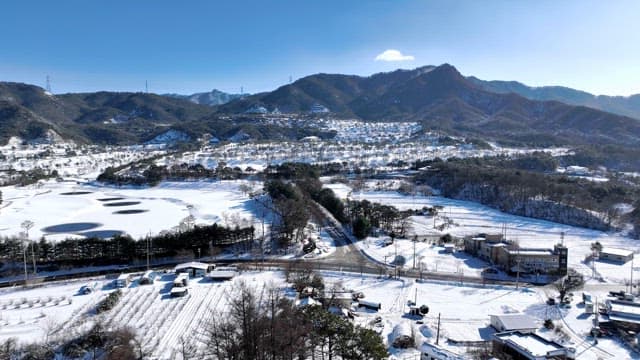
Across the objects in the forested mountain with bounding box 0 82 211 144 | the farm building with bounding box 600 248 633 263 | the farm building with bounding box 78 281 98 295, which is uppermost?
the forested mountain with bounding box 0 82 211 144

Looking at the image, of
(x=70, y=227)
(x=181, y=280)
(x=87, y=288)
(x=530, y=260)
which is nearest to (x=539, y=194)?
(x=530, y=260)

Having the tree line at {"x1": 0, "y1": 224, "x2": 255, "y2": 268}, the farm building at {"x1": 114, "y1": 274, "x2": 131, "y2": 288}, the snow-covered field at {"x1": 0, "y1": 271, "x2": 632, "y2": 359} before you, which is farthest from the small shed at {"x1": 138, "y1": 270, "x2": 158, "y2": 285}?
the tree line at {"x1": 0, "y1": 224, "x2": 255, "y2": 268}

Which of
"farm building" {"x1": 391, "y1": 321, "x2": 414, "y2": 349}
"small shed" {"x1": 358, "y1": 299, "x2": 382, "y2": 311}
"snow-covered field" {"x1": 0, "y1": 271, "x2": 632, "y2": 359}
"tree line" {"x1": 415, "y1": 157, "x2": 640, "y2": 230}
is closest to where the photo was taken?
"farm building" {"x1": 391, "y1": 321, "x2": 414, "y2": 349}

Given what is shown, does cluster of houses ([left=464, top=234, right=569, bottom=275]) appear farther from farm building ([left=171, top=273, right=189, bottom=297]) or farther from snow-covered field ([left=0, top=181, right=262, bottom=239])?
snow-covered field ([left=0, top=181, right=262, bottom=239])

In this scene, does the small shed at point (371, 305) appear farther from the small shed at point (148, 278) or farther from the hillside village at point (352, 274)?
Answer: the small shed at point (148, 278)

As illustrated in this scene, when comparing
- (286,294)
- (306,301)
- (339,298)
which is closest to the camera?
(306,301)

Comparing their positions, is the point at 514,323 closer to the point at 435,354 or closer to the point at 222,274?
the point at 435,354

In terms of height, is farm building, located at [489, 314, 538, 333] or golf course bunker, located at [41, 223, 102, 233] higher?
golf course bunker, located at [41, 223, 102, 233]
